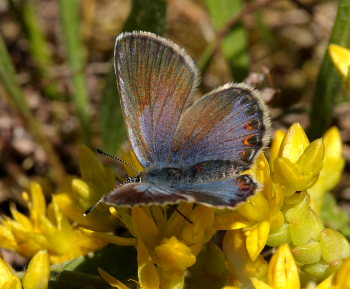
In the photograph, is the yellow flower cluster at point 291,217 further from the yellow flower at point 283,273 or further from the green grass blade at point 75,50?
the green grass blade at point 75,50

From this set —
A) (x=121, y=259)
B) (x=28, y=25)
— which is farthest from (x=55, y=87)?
(x=121, y=259)

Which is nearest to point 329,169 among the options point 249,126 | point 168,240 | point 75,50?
point 249,126

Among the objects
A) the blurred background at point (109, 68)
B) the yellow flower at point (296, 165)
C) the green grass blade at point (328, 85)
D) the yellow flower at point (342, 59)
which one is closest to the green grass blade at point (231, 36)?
the blurred background at point (109, 68)

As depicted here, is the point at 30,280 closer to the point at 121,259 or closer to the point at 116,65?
the point at 121,259

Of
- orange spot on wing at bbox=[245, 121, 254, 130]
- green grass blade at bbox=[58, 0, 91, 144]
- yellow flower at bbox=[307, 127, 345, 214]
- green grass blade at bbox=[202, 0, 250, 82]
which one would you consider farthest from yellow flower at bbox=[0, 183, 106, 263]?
green grass blade at bbox=[202, 0, 250, 82]

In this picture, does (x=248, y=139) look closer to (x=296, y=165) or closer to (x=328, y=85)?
(x=296, y=165)

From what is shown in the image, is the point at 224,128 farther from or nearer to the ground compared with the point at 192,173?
farther from the ground
